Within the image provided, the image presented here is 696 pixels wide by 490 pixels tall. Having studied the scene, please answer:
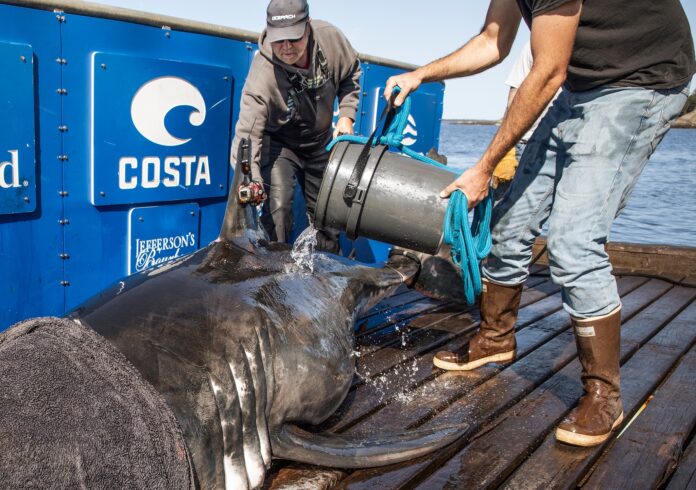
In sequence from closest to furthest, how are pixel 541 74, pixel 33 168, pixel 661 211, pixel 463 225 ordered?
pixel 541 74 → pixel 463 225 → pixel 33 168 → pixel 661 211

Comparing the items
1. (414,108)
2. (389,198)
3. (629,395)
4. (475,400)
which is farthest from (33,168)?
(414,108)

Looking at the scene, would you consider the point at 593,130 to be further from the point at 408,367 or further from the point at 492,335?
the point at 408,367

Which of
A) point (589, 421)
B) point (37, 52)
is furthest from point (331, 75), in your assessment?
point (589, 421)

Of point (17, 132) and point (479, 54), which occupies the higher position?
point (479, 54)

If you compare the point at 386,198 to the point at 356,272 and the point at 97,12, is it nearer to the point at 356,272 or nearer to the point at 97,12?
the point at 356,272

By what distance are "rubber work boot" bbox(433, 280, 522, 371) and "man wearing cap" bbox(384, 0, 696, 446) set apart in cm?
58

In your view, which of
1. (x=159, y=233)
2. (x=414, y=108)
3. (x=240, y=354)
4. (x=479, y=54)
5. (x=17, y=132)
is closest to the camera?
(x=240, y=354)

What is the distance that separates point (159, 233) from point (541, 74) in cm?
287

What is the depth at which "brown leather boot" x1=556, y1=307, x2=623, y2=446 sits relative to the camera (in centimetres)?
296

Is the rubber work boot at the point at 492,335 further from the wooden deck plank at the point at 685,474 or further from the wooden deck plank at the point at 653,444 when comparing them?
the wooden deck plank at the point at 685,474

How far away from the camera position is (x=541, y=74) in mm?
2787

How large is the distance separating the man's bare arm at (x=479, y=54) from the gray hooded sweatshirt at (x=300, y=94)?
1.22 m

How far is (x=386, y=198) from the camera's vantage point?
3.38 m

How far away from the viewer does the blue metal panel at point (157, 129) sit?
4.16 m
